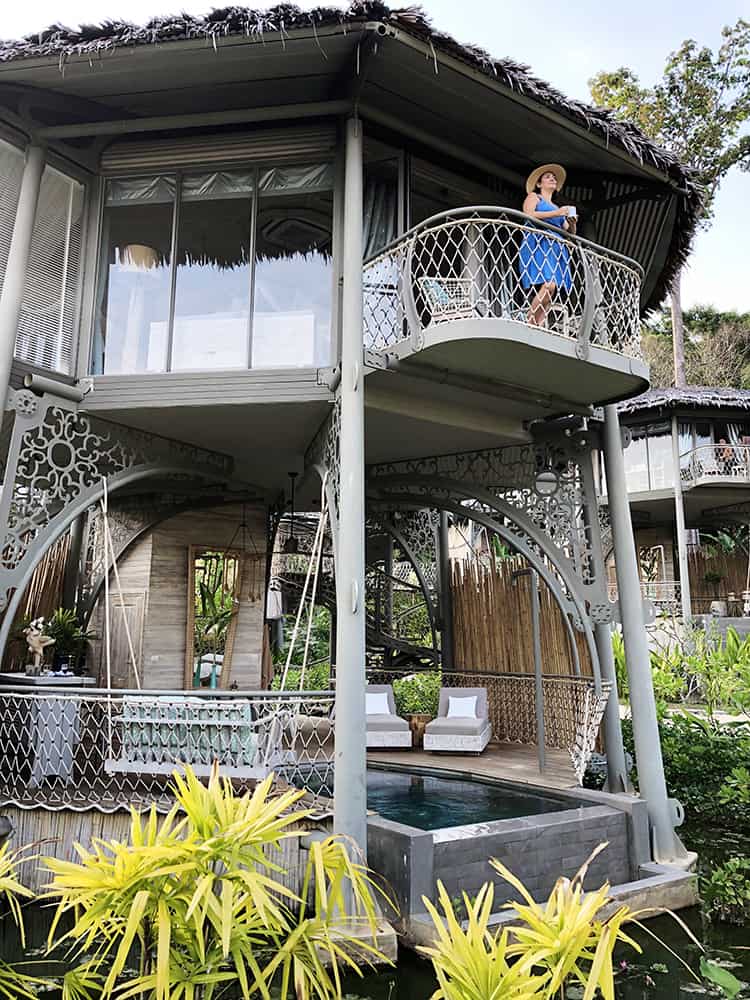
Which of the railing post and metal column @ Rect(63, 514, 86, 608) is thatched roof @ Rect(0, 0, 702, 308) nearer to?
the railing post

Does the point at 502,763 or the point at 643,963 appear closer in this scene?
the point at 643,963

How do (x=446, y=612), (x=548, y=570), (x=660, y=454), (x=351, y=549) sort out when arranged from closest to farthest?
(x=351, y=549) < (x=548, y=570) < (x=446, y=612) < (x=660, y=454)

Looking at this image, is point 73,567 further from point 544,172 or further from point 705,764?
point 705,764

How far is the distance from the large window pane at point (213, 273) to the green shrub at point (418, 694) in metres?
6.77

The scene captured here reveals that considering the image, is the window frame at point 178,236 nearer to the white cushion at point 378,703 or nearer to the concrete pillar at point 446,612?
the concrete pillar at point 446,612

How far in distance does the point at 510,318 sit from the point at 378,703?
17.7 ft

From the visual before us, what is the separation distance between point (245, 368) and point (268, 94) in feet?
7.58

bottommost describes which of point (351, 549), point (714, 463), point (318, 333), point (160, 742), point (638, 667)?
point (160, 742)

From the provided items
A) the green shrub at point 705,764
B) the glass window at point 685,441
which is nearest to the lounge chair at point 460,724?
the green shrub at point 705,764

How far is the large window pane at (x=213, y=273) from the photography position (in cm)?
644

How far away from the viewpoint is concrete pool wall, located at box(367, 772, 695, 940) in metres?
4.78

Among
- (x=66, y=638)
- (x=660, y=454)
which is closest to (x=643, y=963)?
(x=66, y=638)

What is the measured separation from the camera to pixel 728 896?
5.18 meters

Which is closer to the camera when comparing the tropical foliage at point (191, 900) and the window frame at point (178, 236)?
the tropical foliage at point (191, 900)
